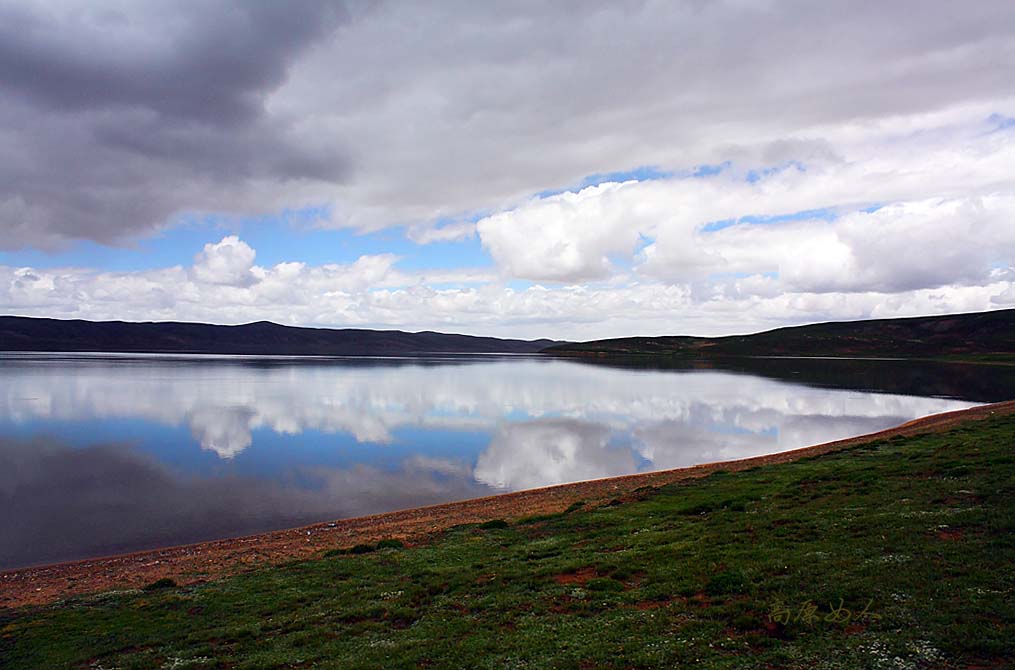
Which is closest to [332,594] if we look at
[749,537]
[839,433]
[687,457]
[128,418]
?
[749,537]

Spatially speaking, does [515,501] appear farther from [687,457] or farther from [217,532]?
[687,457]

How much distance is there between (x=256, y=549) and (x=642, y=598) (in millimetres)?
18086

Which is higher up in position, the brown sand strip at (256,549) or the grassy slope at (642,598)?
the grassy slope at (642,598)

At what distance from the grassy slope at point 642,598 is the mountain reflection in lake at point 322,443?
544 inches

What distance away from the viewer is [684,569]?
49.0ft

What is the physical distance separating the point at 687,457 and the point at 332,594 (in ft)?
120

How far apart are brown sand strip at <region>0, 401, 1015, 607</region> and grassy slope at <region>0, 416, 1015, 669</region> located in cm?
270

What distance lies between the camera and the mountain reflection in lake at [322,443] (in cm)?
3250

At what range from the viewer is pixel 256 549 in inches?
973
